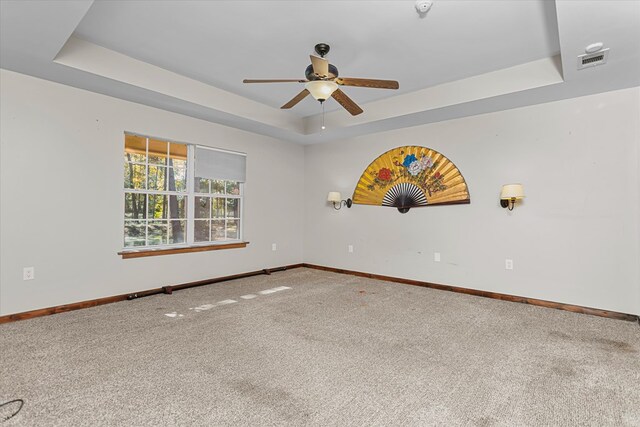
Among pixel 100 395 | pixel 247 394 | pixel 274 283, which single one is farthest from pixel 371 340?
pixel 274 283

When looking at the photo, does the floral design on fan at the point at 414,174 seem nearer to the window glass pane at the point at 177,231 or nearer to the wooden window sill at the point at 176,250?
the wooden window sill at the point at 176,250

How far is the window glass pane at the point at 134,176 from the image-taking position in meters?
3.99

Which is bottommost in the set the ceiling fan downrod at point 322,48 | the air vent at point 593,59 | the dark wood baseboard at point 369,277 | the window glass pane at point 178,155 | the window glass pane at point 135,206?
the dark wood baseboard at point 369,277

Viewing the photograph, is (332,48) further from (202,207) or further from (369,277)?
(369,277)

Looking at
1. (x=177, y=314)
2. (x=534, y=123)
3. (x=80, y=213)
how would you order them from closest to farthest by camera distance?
(x=177, y=314) < (x=80, y=213) < (x=534, y=123)

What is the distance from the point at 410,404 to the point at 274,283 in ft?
10.6

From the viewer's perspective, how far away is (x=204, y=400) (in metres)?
1.79

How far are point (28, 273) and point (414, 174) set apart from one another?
4.74 meters

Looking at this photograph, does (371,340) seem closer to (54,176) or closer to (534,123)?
(534,123)

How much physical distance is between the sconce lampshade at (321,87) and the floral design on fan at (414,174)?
2.41 meters

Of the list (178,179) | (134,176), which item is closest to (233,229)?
(178,179)

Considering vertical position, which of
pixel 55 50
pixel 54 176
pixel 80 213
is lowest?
pixel 80 213

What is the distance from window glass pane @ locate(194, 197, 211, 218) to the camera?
474 centimetres

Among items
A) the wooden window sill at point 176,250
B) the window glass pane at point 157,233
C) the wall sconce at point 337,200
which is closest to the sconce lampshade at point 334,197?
the wall sconce at point 337,200
